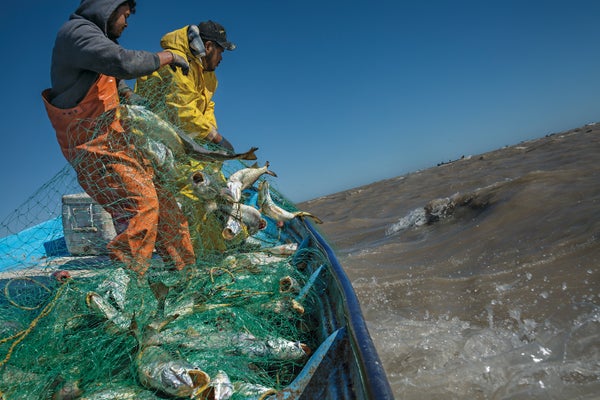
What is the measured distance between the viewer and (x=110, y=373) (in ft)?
6.12

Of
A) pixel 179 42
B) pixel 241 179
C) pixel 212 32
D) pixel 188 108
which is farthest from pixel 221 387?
pixel 212 32

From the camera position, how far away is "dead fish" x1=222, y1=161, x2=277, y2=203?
3.75 meters

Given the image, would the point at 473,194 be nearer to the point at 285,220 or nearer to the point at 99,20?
the point at 285,220

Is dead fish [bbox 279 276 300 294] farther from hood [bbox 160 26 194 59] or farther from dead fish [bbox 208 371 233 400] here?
hood [bbox 160 26 194 59]

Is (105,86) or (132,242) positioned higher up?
(105,86)

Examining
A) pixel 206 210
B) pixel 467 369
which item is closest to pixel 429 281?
pixel 467 369

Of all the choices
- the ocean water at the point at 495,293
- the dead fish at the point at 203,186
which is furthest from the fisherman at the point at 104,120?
the ocean water at the point at 495,293

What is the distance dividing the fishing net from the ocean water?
876 millimetres

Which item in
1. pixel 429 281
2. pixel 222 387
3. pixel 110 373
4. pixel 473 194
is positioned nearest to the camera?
pixel 222 387

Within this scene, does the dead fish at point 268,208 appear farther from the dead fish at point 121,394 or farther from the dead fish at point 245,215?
the dead fish at point 121,394

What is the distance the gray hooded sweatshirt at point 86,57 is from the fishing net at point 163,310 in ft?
0.91

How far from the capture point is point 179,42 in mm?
4086

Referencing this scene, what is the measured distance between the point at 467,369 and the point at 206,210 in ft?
7.87

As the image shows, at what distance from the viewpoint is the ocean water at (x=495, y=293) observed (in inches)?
95.7
